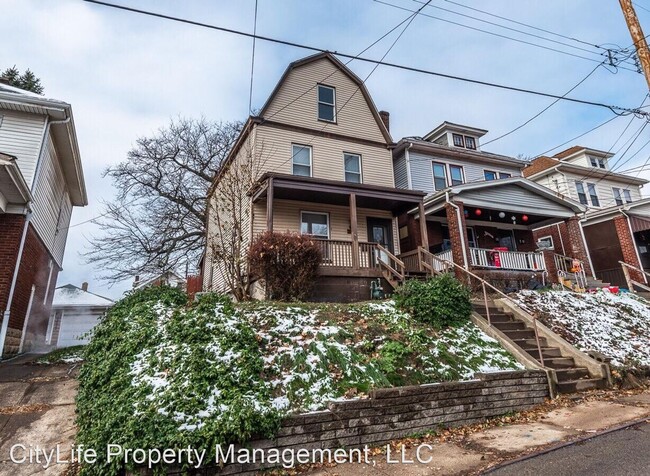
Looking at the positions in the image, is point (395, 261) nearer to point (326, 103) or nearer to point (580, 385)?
point (580, 385)

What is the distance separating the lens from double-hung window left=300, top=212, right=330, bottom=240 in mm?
13109

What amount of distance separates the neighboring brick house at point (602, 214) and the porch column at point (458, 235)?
5.64 m

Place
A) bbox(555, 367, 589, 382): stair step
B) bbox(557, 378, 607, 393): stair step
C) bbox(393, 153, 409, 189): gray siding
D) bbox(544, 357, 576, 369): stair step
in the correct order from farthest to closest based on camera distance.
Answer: bbox(393, 153, 409, 189): gray siding < bbox(544, 357, 576, 369): stair step < bbox(555, 367, 589, 382): stair step < bbox(557, 378, 607, 393): stair step

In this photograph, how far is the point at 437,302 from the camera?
750cm

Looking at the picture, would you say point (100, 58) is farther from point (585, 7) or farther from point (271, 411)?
point (585, 7)

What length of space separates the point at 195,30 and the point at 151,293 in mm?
4780

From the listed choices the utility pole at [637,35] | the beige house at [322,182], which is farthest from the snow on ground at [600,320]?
the utility pole at [637,35]

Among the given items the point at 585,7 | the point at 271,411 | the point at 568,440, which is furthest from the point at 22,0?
the point at 585,7

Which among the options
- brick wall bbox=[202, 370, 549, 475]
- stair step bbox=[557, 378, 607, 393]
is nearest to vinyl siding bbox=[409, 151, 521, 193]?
stair step bbox=[557, 378, 607, 393]

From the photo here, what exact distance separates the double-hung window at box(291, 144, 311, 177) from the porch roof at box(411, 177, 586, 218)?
461cm

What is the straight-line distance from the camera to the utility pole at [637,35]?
7.03 metres

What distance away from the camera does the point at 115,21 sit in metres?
5.84

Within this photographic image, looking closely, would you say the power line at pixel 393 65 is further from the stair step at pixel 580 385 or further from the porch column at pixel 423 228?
the stair step at pixel 580 385

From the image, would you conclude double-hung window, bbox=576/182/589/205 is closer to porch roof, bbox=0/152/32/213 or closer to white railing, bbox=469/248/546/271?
white railing, bbox=469/248/546/271
